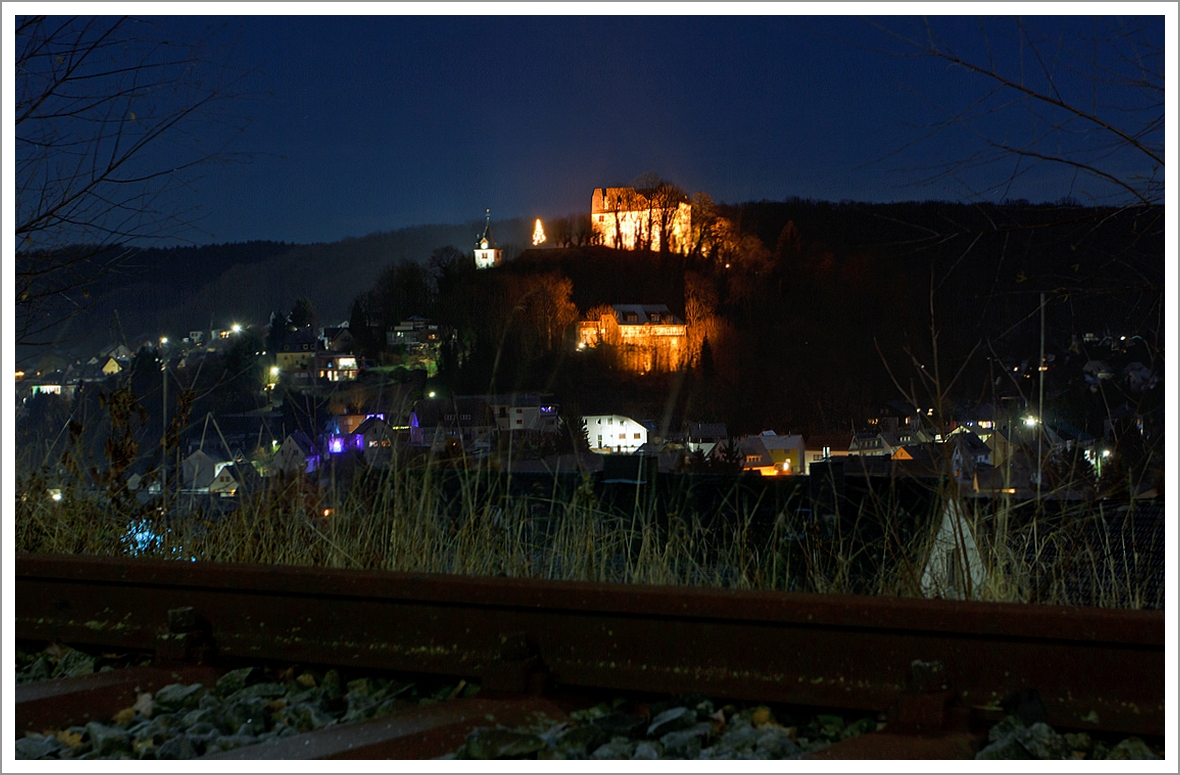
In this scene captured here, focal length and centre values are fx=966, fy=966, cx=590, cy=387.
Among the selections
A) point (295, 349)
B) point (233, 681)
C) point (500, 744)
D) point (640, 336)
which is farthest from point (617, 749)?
point (640, 336)

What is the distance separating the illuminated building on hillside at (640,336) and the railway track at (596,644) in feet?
168

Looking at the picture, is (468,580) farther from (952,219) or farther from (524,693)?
(952,219)

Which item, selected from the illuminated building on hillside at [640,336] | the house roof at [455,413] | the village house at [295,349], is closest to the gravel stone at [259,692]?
the house roof at [455,413]

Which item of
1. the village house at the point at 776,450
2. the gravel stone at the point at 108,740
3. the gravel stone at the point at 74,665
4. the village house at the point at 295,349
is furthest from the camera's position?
the village house at the point at 776,450

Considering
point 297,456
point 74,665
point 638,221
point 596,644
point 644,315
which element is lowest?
point 74,665

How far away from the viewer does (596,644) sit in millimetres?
2254

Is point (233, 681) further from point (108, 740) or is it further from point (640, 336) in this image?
point (640, 336)

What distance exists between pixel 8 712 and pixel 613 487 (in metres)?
1.93

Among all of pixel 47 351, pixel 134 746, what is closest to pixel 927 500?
pixel 134 746

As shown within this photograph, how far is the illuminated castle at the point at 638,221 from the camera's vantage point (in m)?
66.6

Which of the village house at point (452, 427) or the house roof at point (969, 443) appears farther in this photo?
the village house at point (452, 427)

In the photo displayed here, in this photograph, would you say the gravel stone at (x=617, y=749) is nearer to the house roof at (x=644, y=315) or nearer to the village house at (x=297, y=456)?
the village house at (x=297, y=456)

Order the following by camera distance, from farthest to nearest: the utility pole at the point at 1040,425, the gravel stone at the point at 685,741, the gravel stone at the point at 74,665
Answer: the utility pole at the point at 1040,425, the gravel stone at the point at 74,665, the gravel stone at the point at 685,741

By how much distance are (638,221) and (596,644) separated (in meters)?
68.6
